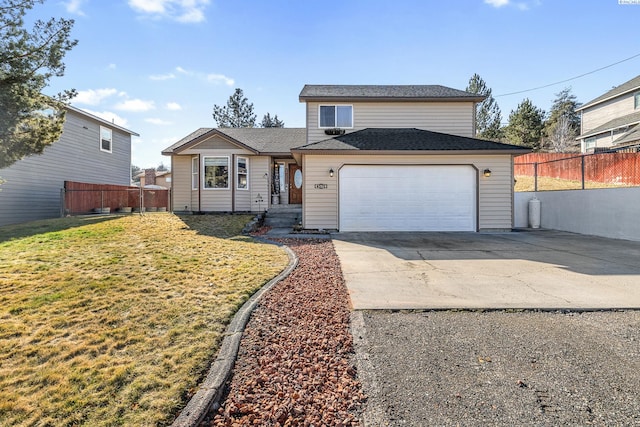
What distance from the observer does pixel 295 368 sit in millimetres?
2674

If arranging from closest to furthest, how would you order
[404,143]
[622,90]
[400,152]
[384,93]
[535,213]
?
[400,152], [404,143], [535,213], [384,93], [622,90]

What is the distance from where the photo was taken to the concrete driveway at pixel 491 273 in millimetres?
4242

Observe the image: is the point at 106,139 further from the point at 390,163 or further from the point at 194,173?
the point at 390,163

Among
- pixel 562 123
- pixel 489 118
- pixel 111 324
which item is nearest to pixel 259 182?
pixel 111 324

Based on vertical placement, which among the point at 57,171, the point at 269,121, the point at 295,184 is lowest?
the point at 295,184

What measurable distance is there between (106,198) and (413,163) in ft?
54.0

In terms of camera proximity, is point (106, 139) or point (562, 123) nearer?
point (106, 139)

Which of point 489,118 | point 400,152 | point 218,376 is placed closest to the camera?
point 218,376

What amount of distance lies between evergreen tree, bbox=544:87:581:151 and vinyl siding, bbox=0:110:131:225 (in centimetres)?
3941

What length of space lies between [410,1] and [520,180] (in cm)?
1260

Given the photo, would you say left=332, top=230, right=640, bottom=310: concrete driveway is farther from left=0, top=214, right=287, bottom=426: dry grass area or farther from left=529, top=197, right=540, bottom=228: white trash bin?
left=529, top=197, right=540, bottom=228: white trash bin

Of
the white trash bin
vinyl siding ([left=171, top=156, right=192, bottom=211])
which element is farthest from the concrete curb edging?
the white trash bin

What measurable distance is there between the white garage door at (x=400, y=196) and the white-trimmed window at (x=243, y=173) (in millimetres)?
5641

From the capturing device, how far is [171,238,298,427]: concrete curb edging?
2075mm
